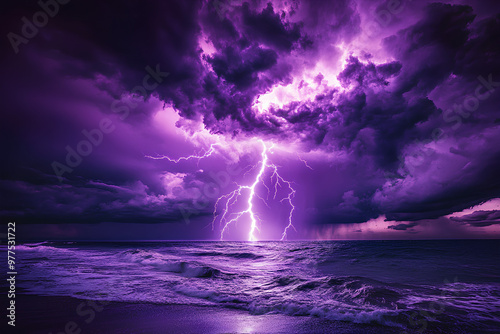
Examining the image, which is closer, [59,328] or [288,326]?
[59,328]

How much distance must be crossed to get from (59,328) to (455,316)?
25.8 feet

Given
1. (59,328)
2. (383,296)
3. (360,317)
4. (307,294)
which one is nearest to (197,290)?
(307,294)

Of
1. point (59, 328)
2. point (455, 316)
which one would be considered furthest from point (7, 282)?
point (455, 316)

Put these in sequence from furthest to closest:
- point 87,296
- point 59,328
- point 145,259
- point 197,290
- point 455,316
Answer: point 145,259, point 197,290, point 87,296, point 455,316, point 59,328

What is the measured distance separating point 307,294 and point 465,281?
7.85 meters

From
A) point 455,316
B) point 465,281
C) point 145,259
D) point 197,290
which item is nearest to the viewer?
point 455,316

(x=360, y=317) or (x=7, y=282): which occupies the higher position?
(x=360, y=317)

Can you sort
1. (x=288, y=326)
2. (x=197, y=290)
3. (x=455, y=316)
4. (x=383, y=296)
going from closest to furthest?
(x=288, y=326) < (x=455, y=316) < (x=383, y=296) < (x=197, y=290)

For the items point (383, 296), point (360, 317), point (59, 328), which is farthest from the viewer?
point (383, 296)

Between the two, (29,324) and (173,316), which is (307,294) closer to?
(173,316)

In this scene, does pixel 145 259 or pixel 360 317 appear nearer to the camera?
pixel 360 317

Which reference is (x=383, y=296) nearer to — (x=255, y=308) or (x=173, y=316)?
(x=255, y=308)

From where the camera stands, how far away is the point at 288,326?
4.11m

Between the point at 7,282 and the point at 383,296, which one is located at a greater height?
the point at 383,296
